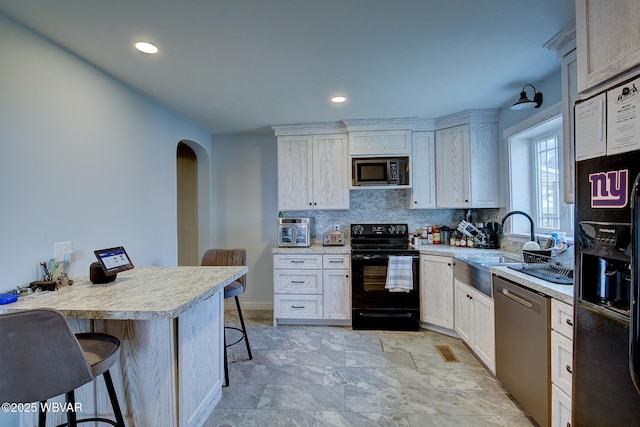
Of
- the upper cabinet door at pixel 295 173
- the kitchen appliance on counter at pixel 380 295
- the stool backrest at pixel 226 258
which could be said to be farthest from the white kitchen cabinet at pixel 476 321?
the stool backrest at pixel 226 258

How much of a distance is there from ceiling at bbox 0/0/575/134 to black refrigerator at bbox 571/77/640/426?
33.7 inches

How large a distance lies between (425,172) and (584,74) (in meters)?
2.27

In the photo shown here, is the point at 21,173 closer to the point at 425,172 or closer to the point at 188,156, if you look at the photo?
the point at 188,156

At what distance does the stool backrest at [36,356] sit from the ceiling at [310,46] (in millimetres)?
1536

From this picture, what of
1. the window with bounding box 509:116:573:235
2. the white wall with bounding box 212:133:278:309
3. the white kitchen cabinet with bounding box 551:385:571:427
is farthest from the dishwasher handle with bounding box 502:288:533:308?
the white wall with bounding box 212:133:278:309

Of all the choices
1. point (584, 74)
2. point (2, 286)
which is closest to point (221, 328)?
point (2, 286)

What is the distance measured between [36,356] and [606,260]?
2.18 m

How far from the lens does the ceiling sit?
61.6 inches

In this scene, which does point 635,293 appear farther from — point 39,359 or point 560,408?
point 39,359

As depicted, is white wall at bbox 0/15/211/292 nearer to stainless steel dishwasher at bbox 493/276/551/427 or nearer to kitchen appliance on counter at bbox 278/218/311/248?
kitchen appliance on counter at bbox 278/218/311/248

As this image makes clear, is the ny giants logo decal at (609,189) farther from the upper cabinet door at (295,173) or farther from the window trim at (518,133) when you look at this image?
the upper cabinet door at (295,173)

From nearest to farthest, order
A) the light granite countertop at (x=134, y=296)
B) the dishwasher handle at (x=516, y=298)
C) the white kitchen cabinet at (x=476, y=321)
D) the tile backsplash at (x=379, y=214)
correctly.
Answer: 1. the light granite countertop at (x=134, y=296)
2. the dishwasher handle at (x=516, y=298)
3. the white kitchen cabinet at (x=476, y=321)
4. the tile backsplash at (x=379, y=214)

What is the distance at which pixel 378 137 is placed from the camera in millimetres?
3516

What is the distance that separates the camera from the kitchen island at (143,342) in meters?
1.35
